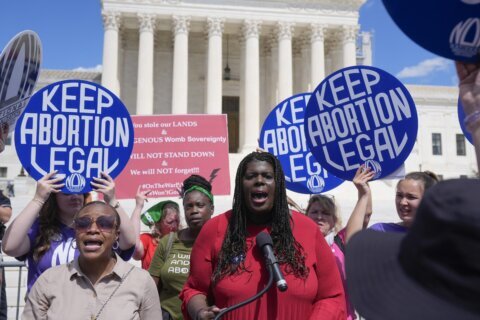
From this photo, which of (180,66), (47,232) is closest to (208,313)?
(47,232)

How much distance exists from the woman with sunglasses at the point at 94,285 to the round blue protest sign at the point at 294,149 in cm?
321

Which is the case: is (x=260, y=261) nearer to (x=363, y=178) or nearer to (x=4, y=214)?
(x=363, y=178)

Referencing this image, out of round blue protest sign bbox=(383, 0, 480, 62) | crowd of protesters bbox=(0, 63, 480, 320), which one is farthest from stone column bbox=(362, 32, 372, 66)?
round blue protest sign bbox=(383, 0, 480, 62)

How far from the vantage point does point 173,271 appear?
168 inches

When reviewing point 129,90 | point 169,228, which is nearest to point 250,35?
point 129,90

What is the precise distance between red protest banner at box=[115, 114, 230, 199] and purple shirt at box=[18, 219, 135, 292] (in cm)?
493

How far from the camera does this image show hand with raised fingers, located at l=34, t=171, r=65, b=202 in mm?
3646

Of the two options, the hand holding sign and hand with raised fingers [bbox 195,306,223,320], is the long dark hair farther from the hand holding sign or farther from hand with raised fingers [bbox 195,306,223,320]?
the hand holding sign

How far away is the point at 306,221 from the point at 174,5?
1243 inches

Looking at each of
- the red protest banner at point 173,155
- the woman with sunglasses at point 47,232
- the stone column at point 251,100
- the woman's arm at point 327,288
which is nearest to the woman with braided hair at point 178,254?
the woman with sunglasses at point 47,232

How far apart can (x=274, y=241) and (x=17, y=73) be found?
126 inches

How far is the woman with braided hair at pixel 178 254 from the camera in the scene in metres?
4.25

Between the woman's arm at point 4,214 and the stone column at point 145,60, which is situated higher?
the stone column at point 145,60

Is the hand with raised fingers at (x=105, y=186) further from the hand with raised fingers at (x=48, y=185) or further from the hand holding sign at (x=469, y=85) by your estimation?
the hand holding sign at (x=469, y=85)
